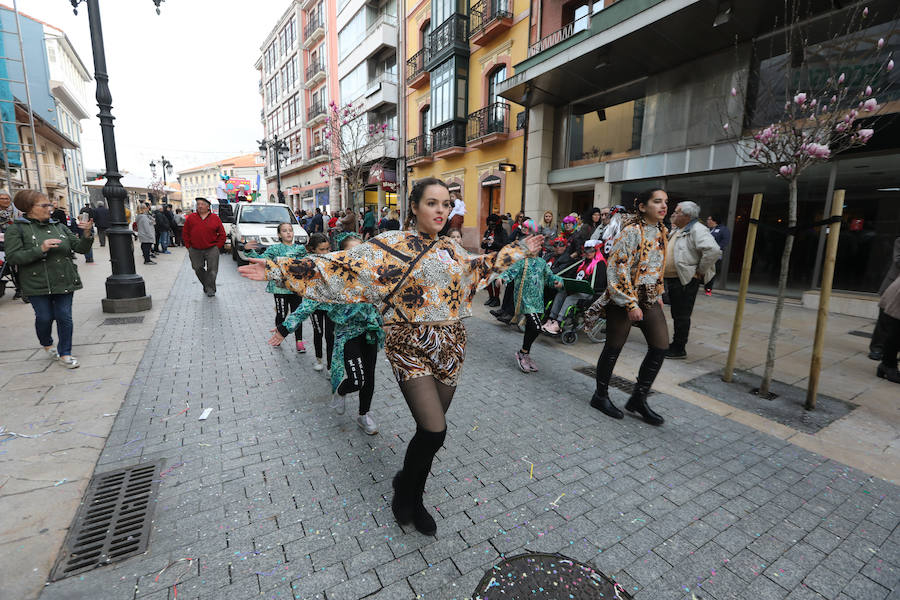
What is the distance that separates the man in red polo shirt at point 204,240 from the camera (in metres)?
8.70

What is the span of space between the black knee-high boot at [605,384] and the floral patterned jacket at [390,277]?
2176 mm

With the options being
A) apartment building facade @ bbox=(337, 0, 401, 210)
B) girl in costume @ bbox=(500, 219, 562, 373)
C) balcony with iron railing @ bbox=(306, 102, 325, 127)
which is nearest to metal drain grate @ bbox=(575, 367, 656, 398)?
girl in costume @ bbox=(500, 219, 562, 373)

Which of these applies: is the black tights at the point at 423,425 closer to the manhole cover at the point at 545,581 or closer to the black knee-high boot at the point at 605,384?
the manhole cover at the point at 545,581

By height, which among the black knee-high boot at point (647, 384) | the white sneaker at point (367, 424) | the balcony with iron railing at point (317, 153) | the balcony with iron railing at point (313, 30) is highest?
the balcony with iron railing at point (313, 30)

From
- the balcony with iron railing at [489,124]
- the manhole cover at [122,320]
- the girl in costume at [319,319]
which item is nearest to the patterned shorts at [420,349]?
the girl in costume at [319,319]

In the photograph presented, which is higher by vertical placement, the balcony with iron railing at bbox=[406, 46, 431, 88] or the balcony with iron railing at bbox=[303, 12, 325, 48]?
the balcony with iron railing at bbox=[303, 12, 325, 48]

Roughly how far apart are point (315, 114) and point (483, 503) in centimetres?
3802

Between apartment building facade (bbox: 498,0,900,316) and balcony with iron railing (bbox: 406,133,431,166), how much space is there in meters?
7.20

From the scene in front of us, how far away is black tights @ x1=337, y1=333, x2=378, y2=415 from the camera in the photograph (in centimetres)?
351

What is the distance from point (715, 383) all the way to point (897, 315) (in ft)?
7.12

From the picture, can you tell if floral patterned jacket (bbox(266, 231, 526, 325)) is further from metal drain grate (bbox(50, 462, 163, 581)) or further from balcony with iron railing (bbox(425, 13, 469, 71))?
balcony with iron railing (bbox(425, 13, 469, 71))

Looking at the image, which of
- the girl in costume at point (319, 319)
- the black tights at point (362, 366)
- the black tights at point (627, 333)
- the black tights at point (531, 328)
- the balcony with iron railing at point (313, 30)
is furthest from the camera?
the balcony with iron railing at point (313, 30)

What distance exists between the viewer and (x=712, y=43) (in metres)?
9.61

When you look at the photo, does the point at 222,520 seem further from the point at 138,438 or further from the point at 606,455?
the point at 606,455
